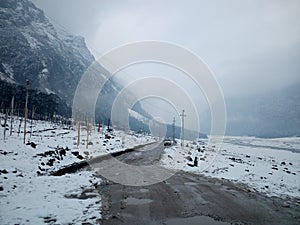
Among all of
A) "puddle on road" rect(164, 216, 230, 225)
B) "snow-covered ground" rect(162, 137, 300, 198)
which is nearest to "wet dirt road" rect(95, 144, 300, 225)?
"puddle on road" rect(164, 216, 230, 225)

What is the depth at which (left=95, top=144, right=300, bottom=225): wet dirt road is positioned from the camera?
29.1 ft

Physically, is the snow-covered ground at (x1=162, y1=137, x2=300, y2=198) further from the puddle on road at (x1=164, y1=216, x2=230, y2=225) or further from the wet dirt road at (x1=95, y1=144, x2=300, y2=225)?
the puddle on road at (x1=164, y1=216, x2=230, y2=225)

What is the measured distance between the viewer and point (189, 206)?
10.6 metres

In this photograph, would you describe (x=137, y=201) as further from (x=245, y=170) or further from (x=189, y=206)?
(x=245, y=170)

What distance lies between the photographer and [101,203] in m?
10.5

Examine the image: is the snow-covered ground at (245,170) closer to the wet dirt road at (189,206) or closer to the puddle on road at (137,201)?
the wet dirt road at (189,206)

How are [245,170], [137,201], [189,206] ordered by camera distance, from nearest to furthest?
[189,206]
[137,201]
[245,170]

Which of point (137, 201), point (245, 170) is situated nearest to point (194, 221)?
point (137, 201)

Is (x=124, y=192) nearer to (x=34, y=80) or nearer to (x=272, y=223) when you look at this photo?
(x=272, y=223)

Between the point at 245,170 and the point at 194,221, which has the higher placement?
the point at 194,221

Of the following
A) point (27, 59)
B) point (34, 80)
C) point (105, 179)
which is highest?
point (27, 59)

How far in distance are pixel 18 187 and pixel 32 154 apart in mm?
11252

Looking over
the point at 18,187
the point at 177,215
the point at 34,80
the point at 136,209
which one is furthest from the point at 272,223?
the point at 34,80

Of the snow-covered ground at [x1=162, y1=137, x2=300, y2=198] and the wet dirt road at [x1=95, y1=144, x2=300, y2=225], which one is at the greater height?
the wet dirt road at [x1=95, y1=144, x2=300, y2=225]
